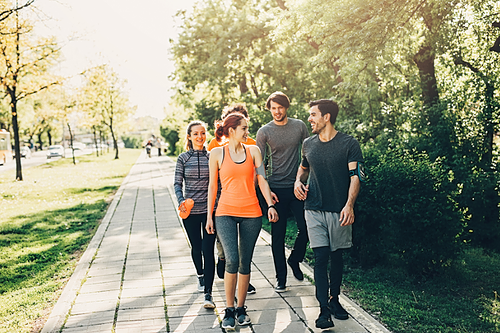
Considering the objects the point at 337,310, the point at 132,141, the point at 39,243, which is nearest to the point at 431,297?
the point at 337,310

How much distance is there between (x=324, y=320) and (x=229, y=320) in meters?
0.83

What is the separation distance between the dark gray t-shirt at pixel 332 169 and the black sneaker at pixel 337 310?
2.91 feet

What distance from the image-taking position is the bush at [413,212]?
5590mm

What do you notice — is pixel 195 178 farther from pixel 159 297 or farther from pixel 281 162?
pixel 159 297

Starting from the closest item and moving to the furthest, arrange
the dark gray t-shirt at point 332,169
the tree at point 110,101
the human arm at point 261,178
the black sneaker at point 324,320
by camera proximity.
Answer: the black sneaker at point 324,320
the dark gray t-shirt at point 332,169
the human arm at point 261,178
the tree at point 110,101

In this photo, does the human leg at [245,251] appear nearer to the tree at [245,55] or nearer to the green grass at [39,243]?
the green grass at [39,243]

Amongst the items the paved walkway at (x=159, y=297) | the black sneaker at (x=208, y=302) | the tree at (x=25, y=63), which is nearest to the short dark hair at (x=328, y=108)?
the paved walkway at (x=159, y=297)

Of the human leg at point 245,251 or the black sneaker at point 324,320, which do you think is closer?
the black sneaker at point 324,320

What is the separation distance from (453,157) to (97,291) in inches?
249

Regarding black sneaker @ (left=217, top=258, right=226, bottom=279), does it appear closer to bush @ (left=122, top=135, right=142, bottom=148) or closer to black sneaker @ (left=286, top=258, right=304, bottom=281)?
black sneaker @ (left=286, top=258, right=304, bottom=281)

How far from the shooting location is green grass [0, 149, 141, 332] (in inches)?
212

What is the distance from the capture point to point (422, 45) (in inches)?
407

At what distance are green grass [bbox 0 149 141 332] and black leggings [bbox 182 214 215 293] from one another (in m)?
A: 1.66

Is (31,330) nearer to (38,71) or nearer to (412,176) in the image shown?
(412,176)
